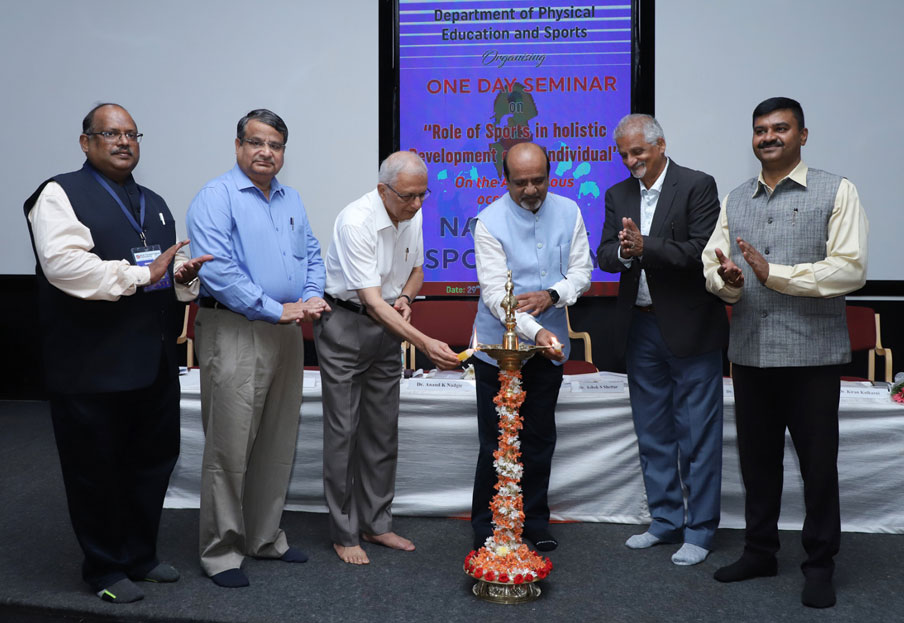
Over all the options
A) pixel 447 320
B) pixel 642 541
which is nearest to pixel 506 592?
pixel 642 541

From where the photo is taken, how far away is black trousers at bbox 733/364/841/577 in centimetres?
252

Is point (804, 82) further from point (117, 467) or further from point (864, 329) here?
point (117, 467)

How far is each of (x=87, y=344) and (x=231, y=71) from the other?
11.3 feet

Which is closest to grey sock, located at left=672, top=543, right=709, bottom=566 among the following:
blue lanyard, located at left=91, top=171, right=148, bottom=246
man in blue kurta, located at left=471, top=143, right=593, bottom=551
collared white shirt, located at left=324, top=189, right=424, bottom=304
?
man in blue kurta, located at left=471, top=143, right=593, bottom=551

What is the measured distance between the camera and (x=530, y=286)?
2.94 meters

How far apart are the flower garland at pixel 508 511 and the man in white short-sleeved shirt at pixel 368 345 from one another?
380mm

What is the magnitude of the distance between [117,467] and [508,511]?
1331 millimetres

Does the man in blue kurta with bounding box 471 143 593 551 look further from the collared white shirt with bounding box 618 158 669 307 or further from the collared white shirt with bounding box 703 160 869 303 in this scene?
the collared white shirt with bounding box 703 160 869 303

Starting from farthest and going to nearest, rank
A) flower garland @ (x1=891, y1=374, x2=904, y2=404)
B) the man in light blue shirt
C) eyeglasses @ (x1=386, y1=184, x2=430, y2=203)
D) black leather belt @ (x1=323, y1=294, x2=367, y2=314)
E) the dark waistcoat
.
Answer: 1. flower garland @ (x1=891, y1=374, x2=904, y2=404)
2. black leather belt @ (x1=323, y1=294, x2=367, y2=314)
3. eyeglasses @ (x1=386, y1=184, x2=430, y2=203)
4. the man in light blue shirt
5. the dark waistcoat

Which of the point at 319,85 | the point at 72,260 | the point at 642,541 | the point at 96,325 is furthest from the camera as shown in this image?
the point at 319,85

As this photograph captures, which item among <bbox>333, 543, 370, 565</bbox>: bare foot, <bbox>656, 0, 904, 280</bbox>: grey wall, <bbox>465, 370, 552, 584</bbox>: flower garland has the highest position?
<bbox>656, 0, 904, 280</bbox>: grey wall

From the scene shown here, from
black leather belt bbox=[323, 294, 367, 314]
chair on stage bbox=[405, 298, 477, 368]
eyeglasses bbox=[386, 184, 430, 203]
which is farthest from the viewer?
chair on stage bbox=[405, 298, 477, 368]

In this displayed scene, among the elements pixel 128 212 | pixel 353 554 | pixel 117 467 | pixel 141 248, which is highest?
pixel 128 212

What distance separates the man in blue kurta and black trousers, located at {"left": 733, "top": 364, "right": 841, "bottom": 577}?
0.68m
